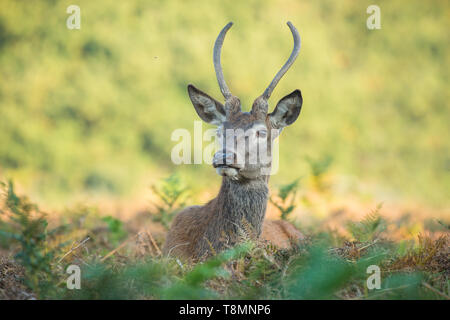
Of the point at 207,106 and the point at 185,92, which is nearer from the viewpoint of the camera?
the point at 207,106

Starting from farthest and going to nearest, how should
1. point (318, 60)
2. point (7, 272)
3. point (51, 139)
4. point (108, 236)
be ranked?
point (318, 60) < point (51, 139) < point (108, 236) < point (7, 272)

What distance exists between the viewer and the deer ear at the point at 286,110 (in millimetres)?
5879

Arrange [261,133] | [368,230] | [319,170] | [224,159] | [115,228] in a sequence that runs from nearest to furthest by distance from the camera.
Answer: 1. [224,159]
2. [261,133]
3. [368,230]
4. [115,228]
5. [319,170]

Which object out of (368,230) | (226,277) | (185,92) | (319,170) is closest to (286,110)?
(368,230)

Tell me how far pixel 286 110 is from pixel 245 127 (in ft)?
2.61

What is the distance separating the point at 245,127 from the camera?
215 inches

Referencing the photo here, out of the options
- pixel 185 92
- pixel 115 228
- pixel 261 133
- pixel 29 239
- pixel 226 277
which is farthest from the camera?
pixel 185 92

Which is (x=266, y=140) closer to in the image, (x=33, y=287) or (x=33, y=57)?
(x=33, y=287)

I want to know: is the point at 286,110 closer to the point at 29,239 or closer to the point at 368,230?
the point at 368,230

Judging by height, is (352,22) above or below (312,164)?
above

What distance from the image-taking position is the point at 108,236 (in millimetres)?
8016

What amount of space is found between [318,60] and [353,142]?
11.6 ft
